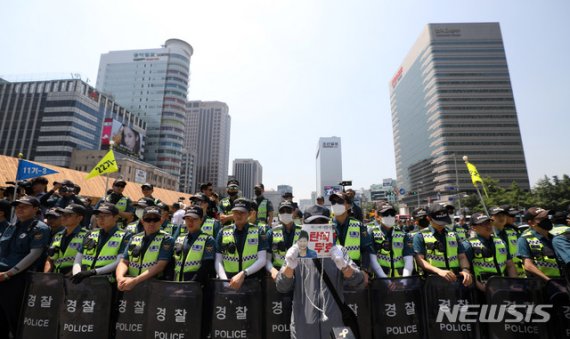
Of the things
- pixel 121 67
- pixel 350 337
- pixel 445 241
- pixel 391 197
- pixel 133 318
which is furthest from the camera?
pixel 121 67

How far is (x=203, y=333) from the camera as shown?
3.54m

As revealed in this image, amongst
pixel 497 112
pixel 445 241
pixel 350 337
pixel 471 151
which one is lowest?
pixel 350 337

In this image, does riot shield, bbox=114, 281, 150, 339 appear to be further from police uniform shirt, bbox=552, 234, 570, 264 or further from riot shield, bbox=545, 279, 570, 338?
police uniform shirt, bbox=552, 234, 570, 264

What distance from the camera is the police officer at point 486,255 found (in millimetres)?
4066

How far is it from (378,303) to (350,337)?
1.37m

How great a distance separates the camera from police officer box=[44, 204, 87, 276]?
4.34 metres

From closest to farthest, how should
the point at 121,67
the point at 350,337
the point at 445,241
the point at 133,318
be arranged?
the point at 350,337 < the point at 133,318 < the point at 445,241 < the point at 121,67

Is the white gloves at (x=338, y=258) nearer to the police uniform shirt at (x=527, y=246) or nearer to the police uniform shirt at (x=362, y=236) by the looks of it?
the police uniform shirt at (x=362, y=236)

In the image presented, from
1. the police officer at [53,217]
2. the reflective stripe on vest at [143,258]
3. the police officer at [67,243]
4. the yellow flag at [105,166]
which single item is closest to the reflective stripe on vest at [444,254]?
the reflective stripe on vest at [143,258]

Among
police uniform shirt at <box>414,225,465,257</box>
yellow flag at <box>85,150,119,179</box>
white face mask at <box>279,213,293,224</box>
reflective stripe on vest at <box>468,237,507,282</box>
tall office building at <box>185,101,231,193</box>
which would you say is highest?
tall office building at <box>185,101,231,193</box>

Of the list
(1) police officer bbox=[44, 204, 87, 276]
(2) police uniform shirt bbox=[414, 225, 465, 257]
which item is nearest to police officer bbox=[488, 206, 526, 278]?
(2) police uniform shirt bbox=[414, 225, 465, 257]

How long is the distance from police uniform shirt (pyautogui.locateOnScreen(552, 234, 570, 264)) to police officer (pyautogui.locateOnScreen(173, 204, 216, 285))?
4.95 meters

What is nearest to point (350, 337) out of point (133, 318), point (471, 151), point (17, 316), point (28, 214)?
point (133, 318)

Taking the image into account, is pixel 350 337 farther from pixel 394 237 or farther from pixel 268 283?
pixel 394 237
